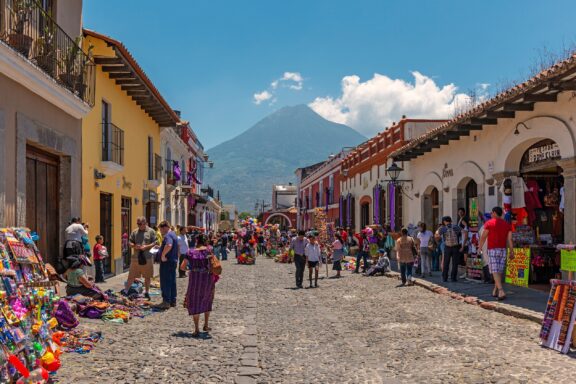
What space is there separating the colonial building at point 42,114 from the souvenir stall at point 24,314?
256 centimetres

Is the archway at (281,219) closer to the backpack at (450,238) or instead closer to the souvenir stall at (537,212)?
the backpack at (450,238)

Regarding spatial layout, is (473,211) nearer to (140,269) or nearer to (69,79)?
(140,269)

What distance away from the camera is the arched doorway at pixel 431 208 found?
19.3m

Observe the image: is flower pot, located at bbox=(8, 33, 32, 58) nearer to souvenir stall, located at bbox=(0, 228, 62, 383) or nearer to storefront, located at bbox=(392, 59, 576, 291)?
souvenir stall, located at bbox=(0, 228, 62, 383)

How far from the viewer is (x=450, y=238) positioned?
13.1 m

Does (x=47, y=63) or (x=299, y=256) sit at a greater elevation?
(x=47, y=63)

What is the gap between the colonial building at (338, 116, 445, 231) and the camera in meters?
21.6

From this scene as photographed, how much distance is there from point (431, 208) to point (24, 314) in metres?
16.2

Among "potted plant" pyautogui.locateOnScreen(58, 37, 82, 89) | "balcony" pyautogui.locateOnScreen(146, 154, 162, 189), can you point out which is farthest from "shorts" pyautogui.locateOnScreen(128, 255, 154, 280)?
"balcony" pyautogui.locateOnScreen(146, 154, 162, 189)

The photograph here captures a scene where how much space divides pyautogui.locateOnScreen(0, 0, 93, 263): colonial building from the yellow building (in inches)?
38.0

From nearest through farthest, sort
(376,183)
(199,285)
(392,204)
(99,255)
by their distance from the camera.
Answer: (199,285), (99,255), (392,204), (376,183)

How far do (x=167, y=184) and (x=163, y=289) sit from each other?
15.6 meters

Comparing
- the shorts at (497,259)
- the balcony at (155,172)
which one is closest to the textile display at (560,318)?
the shorts at (497,259)

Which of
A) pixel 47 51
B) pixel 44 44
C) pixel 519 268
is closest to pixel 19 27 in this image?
pixel 44 44
